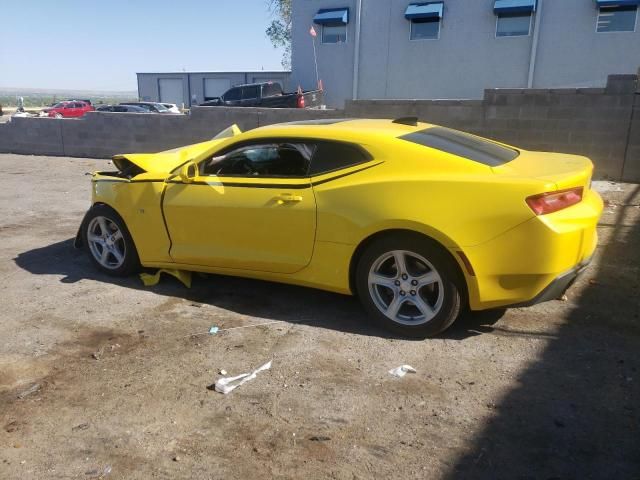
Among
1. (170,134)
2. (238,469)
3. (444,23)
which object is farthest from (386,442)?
(444,23)

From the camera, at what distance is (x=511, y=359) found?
346 cm

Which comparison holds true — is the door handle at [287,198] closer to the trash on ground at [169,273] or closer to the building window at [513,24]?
the trash on ground at [169,273]

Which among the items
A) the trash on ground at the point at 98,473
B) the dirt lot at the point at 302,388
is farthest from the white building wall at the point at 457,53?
the trash on ground at the point at 98,473

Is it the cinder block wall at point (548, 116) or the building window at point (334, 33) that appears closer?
the cinder block wall at point (548, 116)

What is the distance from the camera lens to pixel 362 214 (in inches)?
145

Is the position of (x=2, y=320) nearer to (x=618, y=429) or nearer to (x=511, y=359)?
(x=511, y=359)

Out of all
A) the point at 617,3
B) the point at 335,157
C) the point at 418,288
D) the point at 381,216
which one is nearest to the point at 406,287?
the point at 418,288

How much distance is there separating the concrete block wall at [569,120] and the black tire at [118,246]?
699 cm

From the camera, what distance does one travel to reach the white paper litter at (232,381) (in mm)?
3146

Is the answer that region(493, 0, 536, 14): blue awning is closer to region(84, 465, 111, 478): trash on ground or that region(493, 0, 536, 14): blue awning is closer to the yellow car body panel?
the yellow car body panel

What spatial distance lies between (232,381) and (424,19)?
67.4ft

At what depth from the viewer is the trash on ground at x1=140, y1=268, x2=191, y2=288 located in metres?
4.82

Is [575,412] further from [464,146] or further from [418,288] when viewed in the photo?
[464,146]

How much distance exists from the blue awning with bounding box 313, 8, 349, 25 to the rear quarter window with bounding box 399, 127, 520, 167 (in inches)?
760
